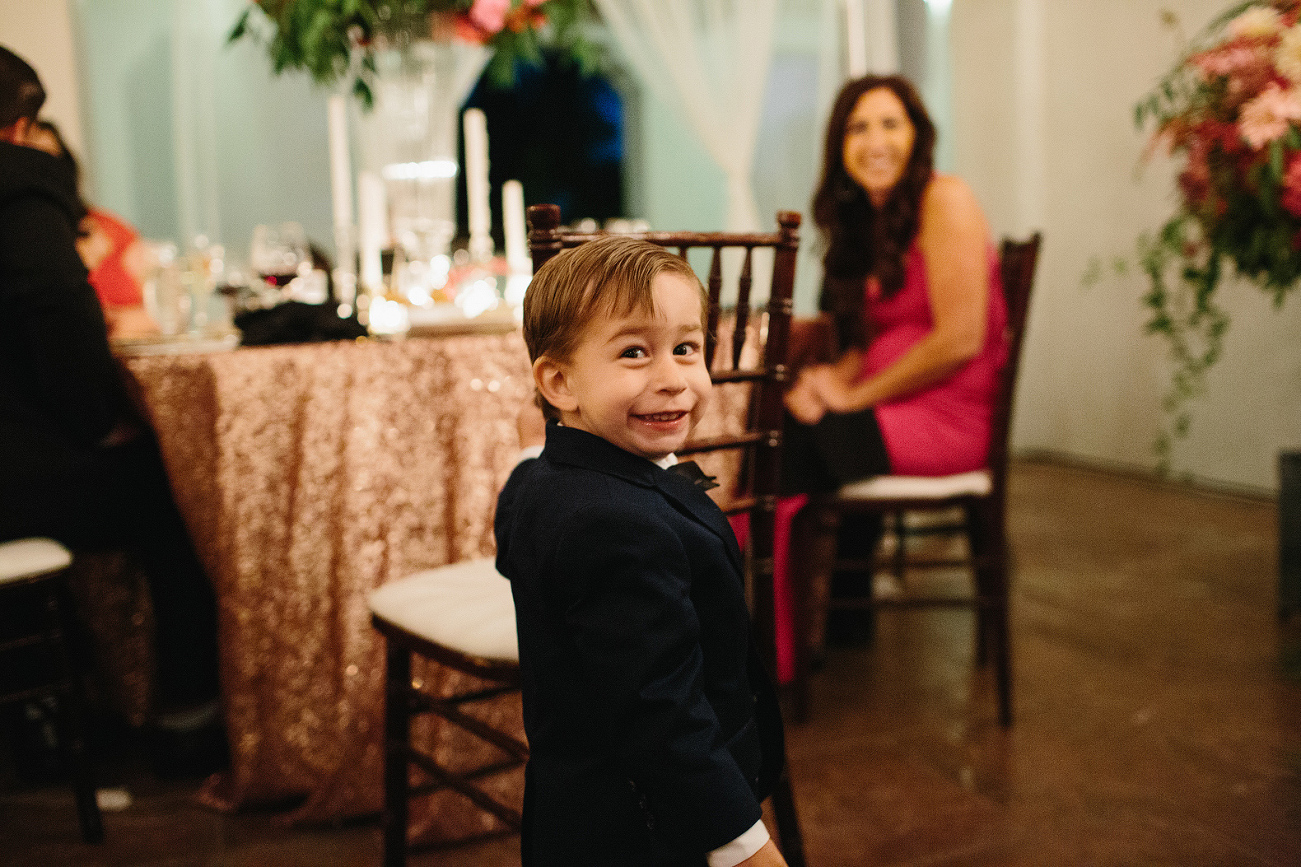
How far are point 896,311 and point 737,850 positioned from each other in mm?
1498

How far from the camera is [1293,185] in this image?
1.76m

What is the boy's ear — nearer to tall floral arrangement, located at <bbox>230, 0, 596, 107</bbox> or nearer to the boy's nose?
the boy's nose

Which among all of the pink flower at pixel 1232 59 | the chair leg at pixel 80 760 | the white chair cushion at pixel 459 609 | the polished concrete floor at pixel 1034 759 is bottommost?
the polished concrete floor at pixel 1034 759

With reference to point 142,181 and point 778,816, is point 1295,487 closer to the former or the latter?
point 778,816

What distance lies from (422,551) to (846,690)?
1046mm

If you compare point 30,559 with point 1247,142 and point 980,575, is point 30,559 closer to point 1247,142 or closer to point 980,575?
point 980,575

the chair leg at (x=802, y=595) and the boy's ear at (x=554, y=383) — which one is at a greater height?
the boy's ear at (x=554, y=383)

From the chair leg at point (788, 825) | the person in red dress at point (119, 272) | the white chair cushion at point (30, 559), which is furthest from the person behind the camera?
the person in red dress at point (119, 272)

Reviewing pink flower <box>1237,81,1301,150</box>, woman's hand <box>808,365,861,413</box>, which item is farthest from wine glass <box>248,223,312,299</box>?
pink flower <box>1237,81,1301,150</box>

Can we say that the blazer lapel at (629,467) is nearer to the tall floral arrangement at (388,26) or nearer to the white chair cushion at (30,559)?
the white chair cushion at (30,559)

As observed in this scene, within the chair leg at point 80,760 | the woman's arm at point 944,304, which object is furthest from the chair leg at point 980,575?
the chair leg at point 80,760

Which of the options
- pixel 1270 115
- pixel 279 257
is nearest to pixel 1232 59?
pixel 1270 115

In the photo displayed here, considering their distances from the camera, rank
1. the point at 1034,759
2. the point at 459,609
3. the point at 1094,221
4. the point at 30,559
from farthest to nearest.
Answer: the point at 1094,221 < the point at 1034,759 < the point at 30,559 < the point at 459,609

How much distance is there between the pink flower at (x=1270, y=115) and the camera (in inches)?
67.7
